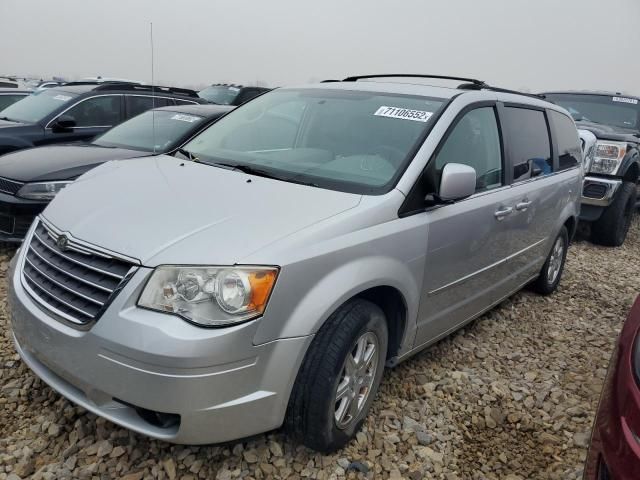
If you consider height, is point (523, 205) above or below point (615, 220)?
above

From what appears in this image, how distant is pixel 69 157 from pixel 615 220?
6096 mm

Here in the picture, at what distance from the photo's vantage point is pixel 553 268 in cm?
469

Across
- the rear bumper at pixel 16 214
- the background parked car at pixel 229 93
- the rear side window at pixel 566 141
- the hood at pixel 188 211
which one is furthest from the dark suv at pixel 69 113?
the background parked car at pixel 229 93

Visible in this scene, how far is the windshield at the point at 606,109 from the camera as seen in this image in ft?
26.2

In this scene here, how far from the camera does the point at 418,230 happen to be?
99.5 inches

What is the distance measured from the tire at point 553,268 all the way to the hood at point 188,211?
277cm

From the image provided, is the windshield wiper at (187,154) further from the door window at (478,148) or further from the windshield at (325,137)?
the door window at (478,148)

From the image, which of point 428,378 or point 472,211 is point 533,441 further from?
point 472,211

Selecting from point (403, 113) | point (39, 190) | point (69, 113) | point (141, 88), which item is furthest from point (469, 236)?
point (141, 88)

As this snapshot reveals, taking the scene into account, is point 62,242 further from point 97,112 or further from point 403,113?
point 97,112

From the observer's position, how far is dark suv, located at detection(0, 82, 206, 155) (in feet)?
18.8

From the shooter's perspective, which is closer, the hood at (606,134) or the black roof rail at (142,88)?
the hood at (606,134)

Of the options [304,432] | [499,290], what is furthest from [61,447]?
[499,290]

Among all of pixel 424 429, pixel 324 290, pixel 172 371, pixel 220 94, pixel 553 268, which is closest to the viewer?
pixel 172 371
